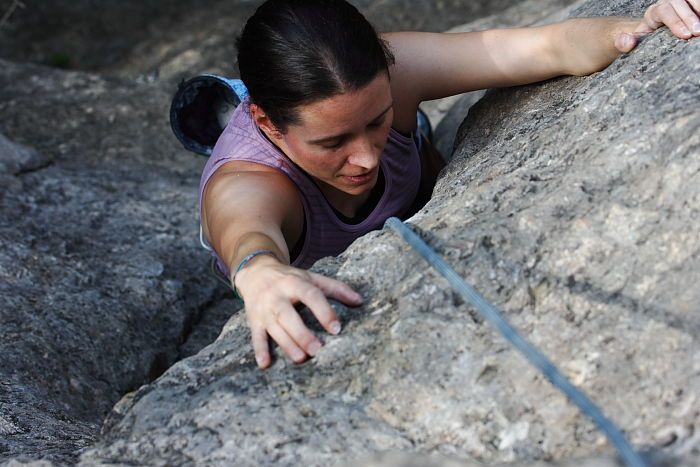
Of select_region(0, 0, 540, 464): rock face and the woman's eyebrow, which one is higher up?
the woman's eyebrow

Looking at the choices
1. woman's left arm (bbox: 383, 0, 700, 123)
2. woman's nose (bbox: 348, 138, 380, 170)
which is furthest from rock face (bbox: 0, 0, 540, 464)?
woman's left arm (bbox: 383, 0, 700, 123)

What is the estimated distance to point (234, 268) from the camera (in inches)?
63.6

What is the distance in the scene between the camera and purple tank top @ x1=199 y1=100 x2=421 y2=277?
203 cm

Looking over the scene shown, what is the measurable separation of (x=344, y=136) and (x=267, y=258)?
0.37m

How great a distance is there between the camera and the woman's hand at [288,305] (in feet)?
4.63

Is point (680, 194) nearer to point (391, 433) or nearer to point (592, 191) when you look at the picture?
point (592, 191)

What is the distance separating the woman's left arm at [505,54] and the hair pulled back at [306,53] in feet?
1.06

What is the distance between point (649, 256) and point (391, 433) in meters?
0.47

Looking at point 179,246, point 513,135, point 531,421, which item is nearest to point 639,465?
point 531,421

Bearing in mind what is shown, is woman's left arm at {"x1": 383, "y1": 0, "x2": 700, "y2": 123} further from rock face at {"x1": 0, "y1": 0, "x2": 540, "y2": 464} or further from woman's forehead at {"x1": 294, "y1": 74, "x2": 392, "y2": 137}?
rock face at {"x1": 0, "y1": 0, "x2": 540, "y2": 464}

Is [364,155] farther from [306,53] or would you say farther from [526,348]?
[526,348]

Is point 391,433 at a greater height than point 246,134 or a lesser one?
lesser

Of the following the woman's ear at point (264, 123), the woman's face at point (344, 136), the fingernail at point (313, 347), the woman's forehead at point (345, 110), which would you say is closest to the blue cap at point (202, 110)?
the woman's ear at point (264, 123)

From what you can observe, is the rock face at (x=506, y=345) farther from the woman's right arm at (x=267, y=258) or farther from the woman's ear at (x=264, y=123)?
the woman's ear at (x=264, y=123)
